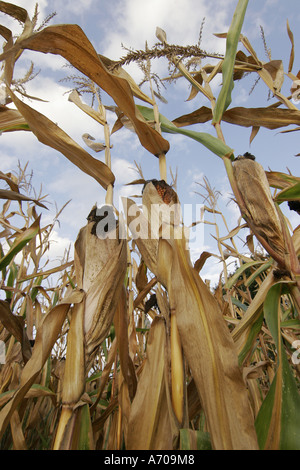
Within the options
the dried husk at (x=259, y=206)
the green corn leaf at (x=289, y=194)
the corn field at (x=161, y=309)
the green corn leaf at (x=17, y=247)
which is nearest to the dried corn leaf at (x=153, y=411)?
the corn field at (x=161, y=309)

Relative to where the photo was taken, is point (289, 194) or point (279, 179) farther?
point (279, 179)

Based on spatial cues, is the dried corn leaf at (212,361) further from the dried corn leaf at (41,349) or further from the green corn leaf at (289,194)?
the green corn leaf at (289,194)

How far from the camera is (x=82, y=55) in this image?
71 centimetres

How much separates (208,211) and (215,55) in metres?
1.72

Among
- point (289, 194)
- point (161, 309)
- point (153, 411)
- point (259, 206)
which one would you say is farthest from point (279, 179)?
point (153, 411)

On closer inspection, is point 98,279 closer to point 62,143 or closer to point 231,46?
point 62,143

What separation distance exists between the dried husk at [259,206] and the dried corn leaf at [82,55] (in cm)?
23

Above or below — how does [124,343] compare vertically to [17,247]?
below

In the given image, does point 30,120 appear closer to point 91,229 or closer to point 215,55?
point 91,229

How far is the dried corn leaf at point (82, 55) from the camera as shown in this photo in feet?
2.19

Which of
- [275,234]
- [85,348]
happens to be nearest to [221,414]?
[85,348]

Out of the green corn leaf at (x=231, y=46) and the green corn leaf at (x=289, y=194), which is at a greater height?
the green corn leaf at (x=231, y=46)

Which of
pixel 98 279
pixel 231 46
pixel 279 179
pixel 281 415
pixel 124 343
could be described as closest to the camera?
pixel 281 415

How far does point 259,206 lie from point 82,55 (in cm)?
55
